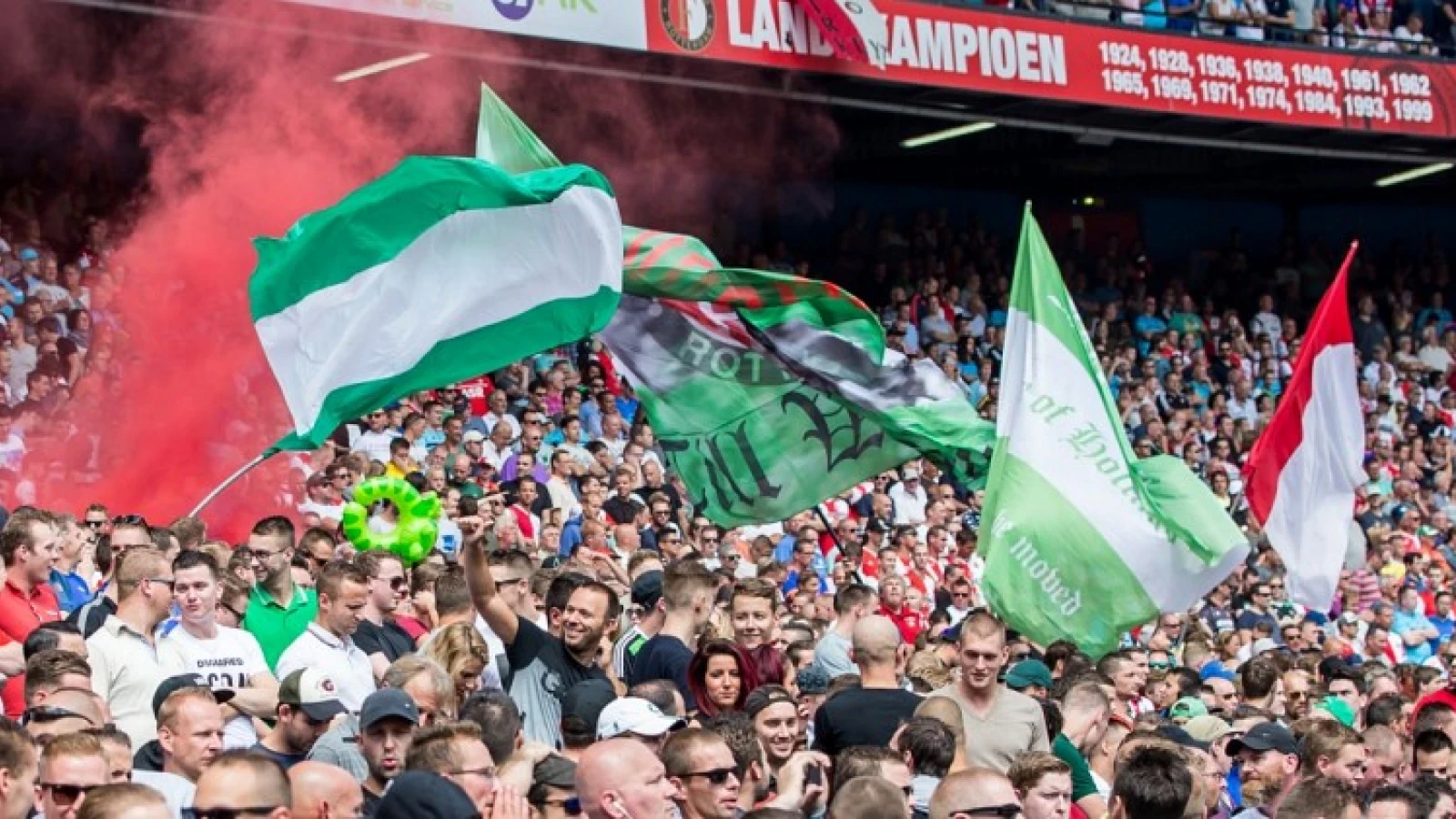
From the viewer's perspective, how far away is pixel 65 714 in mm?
6453

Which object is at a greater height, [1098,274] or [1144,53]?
[1144,53]

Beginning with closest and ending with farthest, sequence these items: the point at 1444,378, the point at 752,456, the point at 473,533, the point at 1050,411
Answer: the point at 473,533 < the point at 752,456 < the point at 1050,411 < the point at 1444,378

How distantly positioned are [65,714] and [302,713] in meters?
0.77

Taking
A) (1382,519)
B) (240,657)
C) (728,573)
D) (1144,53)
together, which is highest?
(1144,53)

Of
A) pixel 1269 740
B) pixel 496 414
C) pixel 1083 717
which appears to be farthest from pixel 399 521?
pixel 496 414

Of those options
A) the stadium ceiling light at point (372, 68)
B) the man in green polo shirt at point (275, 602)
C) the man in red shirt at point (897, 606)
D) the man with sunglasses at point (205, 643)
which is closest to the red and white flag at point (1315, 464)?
the man in red shirt at point (897, 606)

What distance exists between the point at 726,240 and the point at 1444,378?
7.70 meters

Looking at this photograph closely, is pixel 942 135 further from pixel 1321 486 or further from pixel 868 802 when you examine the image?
pixel 868 802

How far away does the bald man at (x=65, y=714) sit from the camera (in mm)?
6363

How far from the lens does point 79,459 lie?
1434cm

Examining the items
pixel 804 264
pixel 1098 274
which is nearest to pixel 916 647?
pixel 804 264

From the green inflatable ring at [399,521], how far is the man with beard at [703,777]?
3.64m

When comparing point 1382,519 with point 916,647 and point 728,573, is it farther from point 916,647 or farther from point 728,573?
point 916,647

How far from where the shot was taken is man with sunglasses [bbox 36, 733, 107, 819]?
18.6 feet
